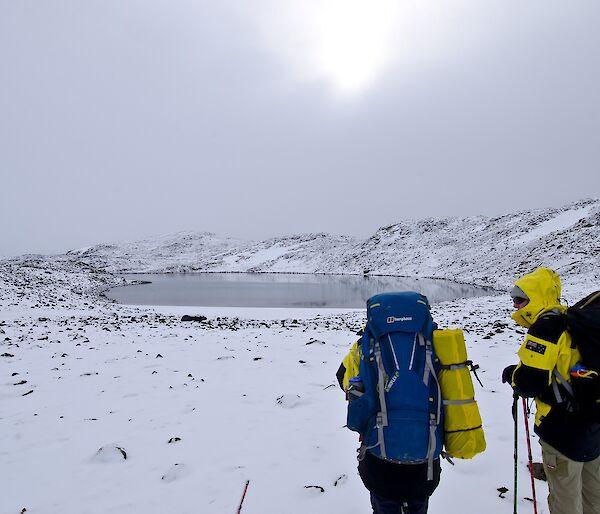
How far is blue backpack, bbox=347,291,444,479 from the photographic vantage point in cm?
317

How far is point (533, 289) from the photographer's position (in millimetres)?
3736

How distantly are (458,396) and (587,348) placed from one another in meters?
1.20

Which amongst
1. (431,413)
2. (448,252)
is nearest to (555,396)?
(431,413)

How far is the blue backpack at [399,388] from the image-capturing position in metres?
3.17

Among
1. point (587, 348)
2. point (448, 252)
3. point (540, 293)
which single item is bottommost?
point (587, 348)

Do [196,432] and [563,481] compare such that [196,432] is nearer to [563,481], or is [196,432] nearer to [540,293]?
[563,481]

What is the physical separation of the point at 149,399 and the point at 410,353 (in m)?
7.94

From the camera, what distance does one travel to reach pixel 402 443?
3.17 m

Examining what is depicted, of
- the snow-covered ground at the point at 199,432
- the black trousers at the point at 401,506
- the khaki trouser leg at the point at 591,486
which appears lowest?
the snow-covered ground at the point at 199,432

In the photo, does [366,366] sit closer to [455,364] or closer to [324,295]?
[455,364]

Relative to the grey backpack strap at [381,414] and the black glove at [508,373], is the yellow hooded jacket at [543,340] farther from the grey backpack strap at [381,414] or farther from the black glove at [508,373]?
the grey backpack strap at [381,414]

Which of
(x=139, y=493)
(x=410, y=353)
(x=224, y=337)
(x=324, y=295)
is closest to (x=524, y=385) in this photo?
(x=410, y=353)

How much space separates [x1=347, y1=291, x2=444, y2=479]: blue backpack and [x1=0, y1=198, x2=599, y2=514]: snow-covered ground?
247cm

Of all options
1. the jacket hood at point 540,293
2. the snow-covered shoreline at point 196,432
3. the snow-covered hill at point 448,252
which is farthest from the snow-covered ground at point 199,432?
the snow-covered hill at point 448,252
